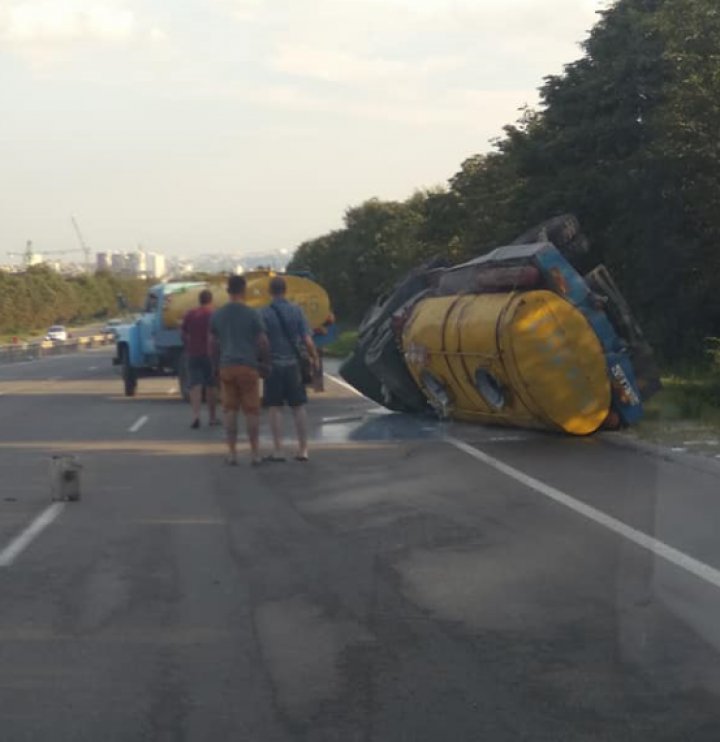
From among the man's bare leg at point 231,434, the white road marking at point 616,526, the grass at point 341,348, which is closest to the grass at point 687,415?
the white road marking at point 616,526

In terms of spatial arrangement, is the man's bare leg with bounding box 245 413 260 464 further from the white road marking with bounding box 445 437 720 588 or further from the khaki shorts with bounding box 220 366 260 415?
the white road marking with bounding box 445 437 720 588

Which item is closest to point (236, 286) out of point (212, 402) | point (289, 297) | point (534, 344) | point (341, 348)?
point (534, 344)

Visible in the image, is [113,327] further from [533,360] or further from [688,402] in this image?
[533,360]

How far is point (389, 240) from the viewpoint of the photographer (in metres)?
71.2

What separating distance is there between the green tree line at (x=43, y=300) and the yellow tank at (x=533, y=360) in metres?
84.1

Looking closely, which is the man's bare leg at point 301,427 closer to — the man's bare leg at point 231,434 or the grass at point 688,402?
the man's bare leg at point 231,434

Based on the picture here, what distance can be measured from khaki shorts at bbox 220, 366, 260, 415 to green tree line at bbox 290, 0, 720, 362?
12528mm

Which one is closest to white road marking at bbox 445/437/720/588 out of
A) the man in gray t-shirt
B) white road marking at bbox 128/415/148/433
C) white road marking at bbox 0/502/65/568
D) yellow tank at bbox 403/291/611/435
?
yellow tank at bbox 403/291/611/435

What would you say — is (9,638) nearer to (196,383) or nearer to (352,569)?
(352,569)

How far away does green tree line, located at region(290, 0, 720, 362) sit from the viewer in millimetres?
25406

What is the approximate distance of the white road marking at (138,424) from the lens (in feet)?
66.1

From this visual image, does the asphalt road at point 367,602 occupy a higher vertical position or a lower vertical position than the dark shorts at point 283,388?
lower

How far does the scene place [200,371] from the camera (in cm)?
2038

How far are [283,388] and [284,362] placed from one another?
0.90ft
